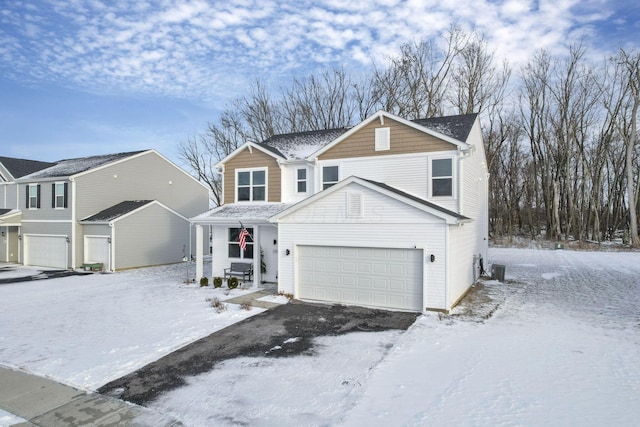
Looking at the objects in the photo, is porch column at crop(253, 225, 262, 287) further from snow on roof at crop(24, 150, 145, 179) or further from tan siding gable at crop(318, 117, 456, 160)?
snow on roof at crop(24, 150, 145, 179)

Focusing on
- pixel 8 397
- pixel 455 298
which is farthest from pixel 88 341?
pixel 455 298

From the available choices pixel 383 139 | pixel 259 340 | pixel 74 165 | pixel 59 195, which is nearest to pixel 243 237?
pixel 383 139

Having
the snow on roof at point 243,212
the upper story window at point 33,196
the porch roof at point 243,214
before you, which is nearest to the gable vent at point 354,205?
the porch roof at point 243,214

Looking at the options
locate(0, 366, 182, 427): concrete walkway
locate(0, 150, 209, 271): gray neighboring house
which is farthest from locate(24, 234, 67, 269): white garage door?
locate(0, 366, 182, 427): concrete walkway

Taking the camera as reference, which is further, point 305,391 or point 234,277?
point 234,277

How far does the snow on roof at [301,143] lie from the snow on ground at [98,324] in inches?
256

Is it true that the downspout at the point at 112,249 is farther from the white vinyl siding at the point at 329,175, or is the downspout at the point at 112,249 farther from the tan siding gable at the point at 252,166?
the white vinyl siding at the point at 329,175

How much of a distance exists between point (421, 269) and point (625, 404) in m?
5.96

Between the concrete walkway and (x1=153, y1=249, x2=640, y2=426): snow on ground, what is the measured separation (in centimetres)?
36

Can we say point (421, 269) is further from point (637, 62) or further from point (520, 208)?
point (520, 208)

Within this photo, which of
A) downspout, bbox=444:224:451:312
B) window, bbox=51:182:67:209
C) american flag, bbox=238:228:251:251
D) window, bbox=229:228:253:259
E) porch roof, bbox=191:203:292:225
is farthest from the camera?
window, bbox=51:182:67:209

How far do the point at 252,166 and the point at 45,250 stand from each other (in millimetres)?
15242

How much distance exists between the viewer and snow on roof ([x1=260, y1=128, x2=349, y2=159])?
16.8 m

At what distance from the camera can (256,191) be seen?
16.9 meters
